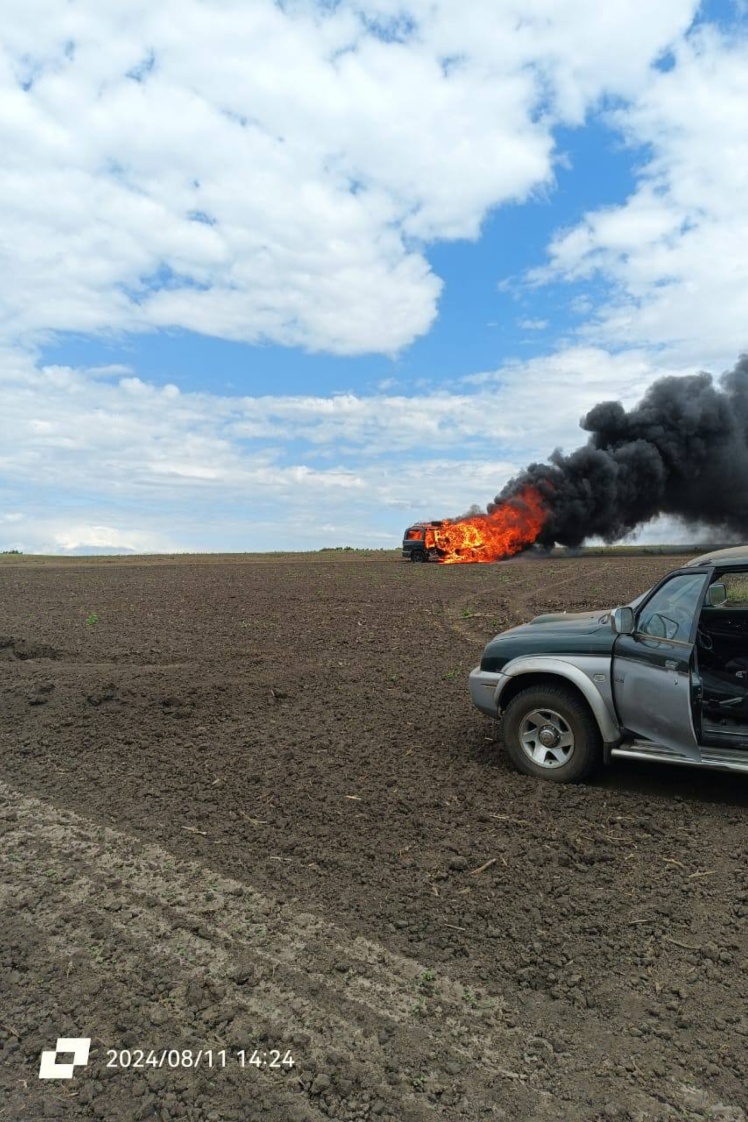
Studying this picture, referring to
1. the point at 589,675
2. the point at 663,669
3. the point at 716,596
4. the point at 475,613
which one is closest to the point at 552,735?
the point at 589,675

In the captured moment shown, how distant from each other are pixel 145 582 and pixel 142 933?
24.1m

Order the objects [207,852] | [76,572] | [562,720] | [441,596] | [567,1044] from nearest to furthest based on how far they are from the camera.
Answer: [567,1044]
[207,852]
[562,720]
[441,596]
[76,572]

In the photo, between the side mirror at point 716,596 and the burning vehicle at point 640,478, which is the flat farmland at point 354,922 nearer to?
the side mirror at point 716,596

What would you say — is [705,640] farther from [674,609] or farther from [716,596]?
[674,609]

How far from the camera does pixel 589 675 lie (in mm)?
5766

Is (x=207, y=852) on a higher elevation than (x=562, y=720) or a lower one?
lower

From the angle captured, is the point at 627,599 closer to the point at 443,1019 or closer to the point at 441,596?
the point at 441,596

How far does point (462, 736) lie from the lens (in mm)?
7363

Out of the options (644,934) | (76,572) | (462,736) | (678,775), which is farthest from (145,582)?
(644,934)

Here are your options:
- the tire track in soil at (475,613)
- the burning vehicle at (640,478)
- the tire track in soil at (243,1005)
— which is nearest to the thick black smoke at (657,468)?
the burning vehicle at (640,478)

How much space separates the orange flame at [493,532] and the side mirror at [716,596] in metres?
31.1

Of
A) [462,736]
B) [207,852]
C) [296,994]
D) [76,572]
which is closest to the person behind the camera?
[296,994]

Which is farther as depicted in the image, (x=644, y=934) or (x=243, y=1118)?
(x=644, y=934)

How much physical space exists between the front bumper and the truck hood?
7 cm
